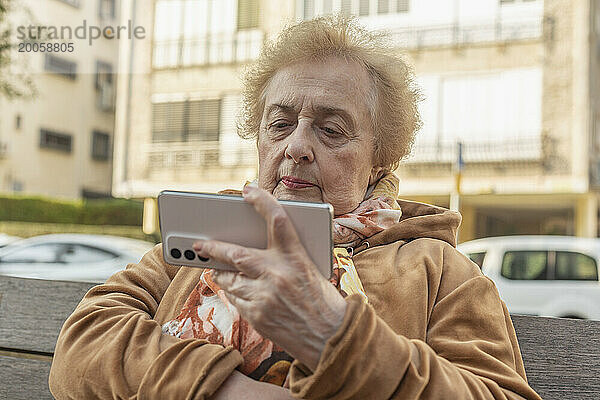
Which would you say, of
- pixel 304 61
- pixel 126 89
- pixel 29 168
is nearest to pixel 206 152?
pixel 126 89

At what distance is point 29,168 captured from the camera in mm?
17500

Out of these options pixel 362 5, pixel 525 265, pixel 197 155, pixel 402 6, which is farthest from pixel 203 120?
pixel 525 265

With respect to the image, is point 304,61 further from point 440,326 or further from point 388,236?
point 440,326

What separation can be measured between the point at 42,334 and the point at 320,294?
96 centimetres

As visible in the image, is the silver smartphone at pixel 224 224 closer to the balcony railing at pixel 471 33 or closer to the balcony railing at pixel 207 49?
the balcony railing at pixel 471 33

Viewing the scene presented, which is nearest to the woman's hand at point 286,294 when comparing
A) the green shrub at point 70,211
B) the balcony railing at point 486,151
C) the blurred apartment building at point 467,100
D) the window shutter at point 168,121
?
the blurred apartment building at point 467,100

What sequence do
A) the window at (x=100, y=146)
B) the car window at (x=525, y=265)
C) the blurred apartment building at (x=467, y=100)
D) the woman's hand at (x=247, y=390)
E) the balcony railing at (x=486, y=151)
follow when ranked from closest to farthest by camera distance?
the woman's hand at (x=247, y=390) < the car window at (x=525, y=265) < the blurred apartment building at (x=467, y=100) < the balcony railing at (x=486, y=151) < the window at (x=100, y=146)

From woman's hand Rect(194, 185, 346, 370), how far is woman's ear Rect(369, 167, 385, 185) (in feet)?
1.94

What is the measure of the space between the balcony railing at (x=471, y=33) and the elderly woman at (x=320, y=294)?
11.9m

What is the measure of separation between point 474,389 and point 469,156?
12583 mm

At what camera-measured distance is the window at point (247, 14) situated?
593 inches

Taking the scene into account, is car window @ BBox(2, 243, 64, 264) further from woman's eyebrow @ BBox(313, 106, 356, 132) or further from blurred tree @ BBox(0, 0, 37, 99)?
woman's eyebrow @ BBox(313, 106, 356, 132)

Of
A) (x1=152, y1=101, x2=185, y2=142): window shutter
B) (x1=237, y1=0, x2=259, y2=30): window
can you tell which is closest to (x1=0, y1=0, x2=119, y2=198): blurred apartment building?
(x1=152, y1=101, x2=185, y2=142): window shutter

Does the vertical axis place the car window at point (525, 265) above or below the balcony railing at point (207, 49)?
below
